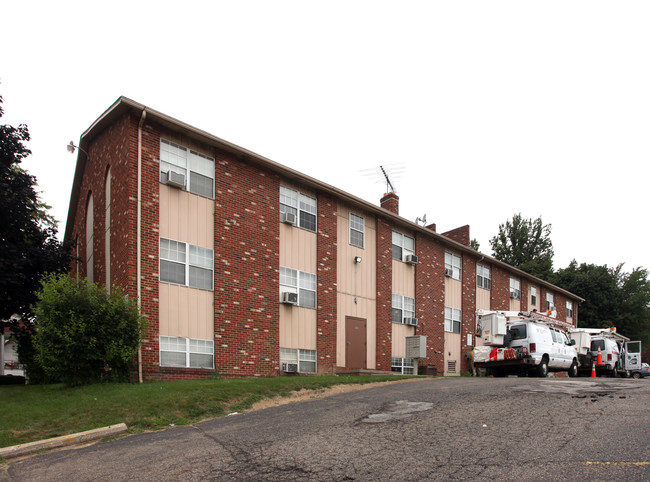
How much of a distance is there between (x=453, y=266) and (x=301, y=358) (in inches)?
460

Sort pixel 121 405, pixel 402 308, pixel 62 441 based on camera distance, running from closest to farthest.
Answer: pixel 62 441 < pixel 121 405 < pixel 402 308

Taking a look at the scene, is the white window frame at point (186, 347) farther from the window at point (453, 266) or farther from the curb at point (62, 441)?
the window at point (453, 266)

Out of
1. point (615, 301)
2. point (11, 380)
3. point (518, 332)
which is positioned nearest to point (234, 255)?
point (518, 332)

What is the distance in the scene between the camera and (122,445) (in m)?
8.61

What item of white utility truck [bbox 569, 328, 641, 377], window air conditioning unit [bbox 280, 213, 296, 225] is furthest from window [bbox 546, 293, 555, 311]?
window air conditioning unit [bbox 280, 213, 296, 225]

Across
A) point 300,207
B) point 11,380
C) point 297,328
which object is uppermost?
point 300,207

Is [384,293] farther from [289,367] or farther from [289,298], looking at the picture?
[289,367]

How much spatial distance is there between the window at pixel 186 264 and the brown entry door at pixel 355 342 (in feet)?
20.8

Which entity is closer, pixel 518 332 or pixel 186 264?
pixel 186 264

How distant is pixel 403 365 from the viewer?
22.9 m

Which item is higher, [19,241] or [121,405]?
[19,241]

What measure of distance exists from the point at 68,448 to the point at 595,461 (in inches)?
293

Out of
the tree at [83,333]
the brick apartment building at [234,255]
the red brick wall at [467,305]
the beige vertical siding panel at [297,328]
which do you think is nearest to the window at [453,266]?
the red brick wall at [467,305]

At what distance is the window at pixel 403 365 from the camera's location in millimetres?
22422
